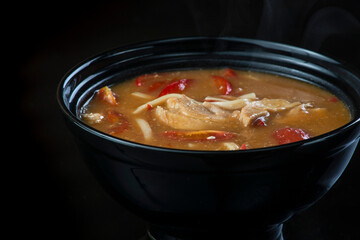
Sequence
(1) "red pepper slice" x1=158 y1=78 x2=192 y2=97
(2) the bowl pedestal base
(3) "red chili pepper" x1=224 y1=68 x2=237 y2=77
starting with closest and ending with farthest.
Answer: (2) the bowl pedestal base, (1) "red pepper slice" x1=158 y1=78 x2=192 y2=97, (3) "red chili pepper" x1=224 y1=68 x2=237 y2=77

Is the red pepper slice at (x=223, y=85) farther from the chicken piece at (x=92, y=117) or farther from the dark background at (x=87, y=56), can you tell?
the dark background at (x=87, y=56)

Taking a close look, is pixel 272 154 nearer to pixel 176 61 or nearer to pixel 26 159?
pixel 176 61

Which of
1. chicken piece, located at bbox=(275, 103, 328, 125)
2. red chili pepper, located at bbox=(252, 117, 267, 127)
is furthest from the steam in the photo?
red chili pepper, located at bbox=(252, 117, 267, 127)

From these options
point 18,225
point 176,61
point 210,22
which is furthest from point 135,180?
point 210,22

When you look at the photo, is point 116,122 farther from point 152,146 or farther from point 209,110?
point 152,146

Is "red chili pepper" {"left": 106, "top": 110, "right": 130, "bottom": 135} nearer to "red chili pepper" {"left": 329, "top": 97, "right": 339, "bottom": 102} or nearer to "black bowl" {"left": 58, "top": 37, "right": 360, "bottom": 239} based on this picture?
"black bowl" {"left": 58, "top": 37, "right": 360, "bottom": 239}

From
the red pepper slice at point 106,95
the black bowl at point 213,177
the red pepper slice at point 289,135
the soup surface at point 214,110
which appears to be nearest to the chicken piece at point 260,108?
the soup surface at point 214,110
